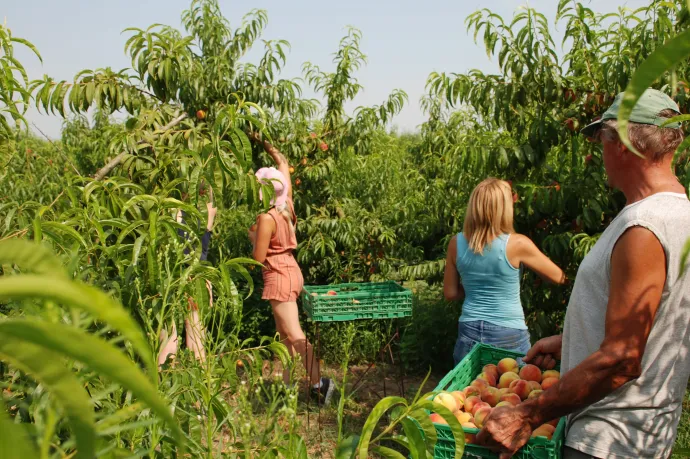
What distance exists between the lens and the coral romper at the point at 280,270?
171 inches

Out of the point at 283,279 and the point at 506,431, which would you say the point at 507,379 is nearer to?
the point at 506,431

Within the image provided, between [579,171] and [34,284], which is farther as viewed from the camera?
[579,171]

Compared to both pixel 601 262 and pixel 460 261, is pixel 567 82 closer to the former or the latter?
pixel 460 261

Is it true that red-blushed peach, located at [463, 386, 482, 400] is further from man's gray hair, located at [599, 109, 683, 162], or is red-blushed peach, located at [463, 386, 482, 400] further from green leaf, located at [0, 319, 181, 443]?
green leaf, located at [0, 319, 181, 443]

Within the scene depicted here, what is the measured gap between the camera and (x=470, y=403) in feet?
6.57

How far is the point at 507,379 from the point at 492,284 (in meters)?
1.03

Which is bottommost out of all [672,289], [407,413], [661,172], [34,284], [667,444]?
[667,444]

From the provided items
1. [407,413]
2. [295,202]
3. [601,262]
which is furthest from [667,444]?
[295,202]

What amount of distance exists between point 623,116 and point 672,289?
4.49ft

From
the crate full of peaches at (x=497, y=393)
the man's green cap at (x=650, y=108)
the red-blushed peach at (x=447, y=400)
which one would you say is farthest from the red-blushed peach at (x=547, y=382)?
the man's green cap at (x=650, y=108)

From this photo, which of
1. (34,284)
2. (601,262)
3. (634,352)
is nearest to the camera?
(34,284)

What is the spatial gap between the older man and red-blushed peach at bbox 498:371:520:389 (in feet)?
1.70

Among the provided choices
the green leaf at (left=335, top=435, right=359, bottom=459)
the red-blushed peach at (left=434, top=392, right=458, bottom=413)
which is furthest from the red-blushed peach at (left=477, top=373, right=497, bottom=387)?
the green leaf at (left=335, top=435, right=359, bottom=459)

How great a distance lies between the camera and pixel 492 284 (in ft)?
10.5
